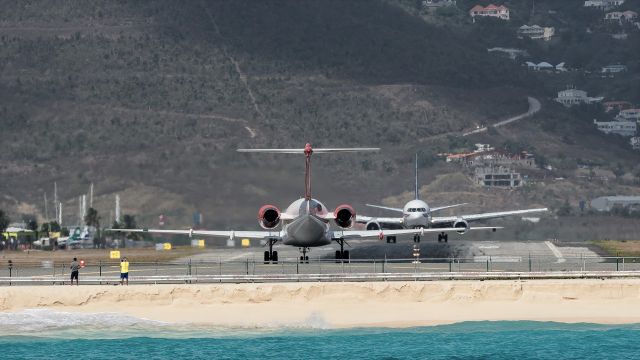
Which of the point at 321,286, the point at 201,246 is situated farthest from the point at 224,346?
the point at 201,246

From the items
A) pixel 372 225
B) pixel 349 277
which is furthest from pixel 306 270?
pixel 372 225

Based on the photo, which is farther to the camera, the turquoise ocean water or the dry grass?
the dry grass

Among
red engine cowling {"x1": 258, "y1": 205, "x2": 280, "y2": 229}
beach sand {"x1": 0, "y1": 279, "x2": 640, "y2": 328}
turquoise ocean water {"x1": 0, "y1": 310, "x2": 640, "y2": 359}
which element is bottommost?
turquoise ocean water {"x1": 0, "y1": 310, "x2": 640, "y2": 359}

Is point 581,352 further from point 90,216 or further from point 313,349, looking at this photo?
point 90,216

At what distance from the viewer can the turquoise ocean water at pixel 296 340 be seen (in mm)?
66250

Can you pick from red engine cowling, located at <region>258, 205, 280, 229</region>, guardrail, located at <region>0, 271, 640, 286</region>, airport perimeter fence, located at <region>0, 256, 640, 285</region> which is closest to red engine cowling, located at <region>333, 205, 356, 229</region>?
airport perimeter fence, located at <region>0, 256, 640, 285</region>

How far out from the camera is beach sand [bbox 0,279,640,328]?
244ft

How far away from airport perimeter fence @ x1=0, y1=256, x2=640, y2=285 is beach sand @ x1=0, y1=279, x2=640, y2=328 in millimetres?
2277

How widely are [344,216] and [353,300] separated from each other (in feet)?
86.0

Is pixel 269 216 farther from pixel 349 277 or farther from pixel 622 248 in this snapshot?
pixel 622 248

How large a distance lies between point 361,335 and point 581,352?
11.0 meters

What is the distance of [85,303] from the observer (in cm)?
7562

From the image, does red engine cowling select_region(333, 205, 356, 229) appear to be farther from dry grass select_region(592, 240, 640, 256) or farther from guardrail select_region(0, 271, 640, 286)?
dry grass select_region(592, 240, 640, 256)

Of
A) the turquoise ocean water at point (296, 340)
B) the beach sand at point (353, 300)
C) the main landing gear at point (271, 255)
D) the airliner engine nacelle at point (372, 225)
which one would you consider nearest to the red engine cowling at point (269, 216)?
the main landing gear at point (271, 255)
